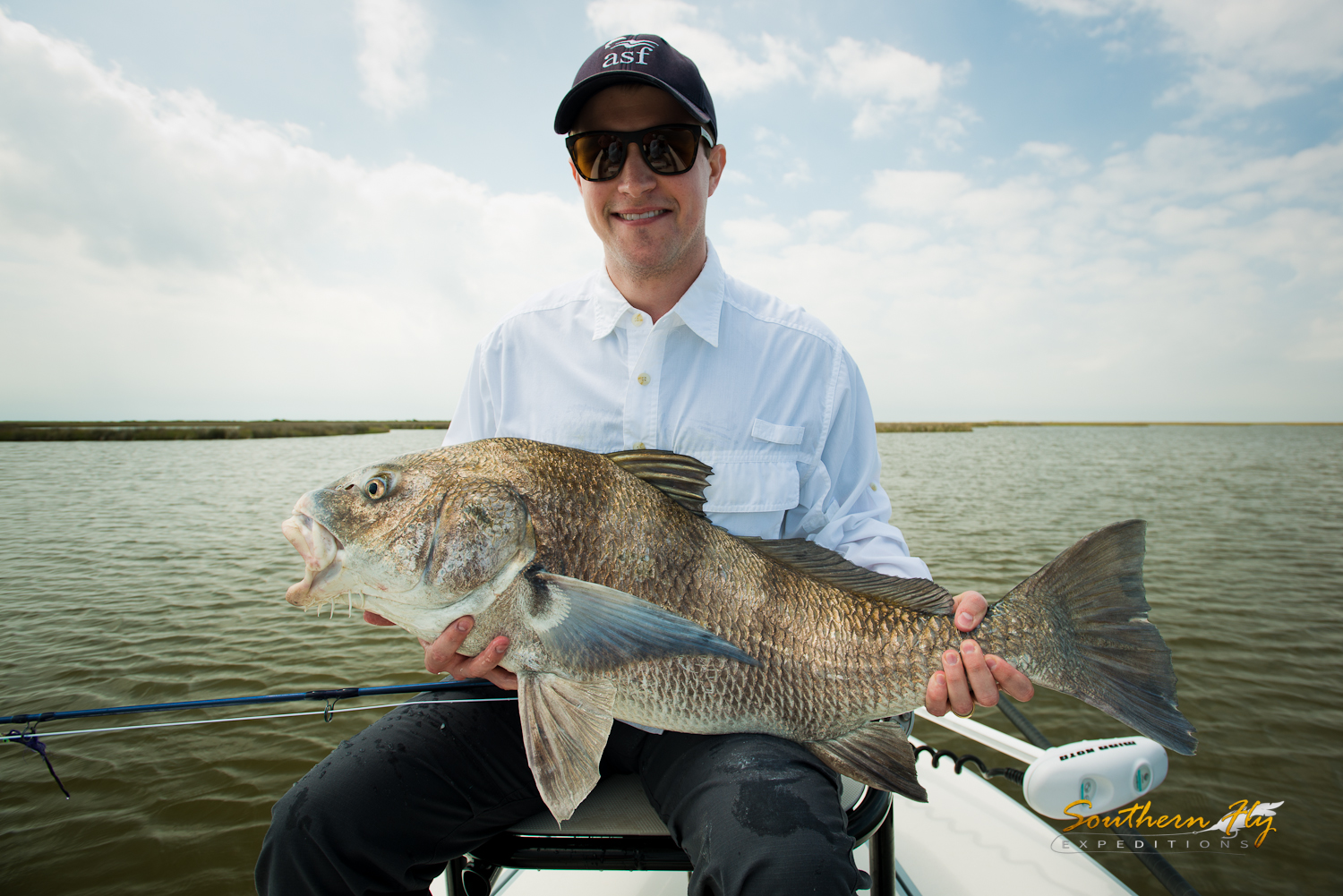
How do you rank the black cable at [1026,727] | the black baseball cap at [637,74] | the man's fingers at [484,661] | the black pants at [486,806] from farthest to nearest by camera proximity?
the black cable at [1026,727] → the black baseball cap at [637,74] → the man's fingers at [484,661] → the black pants at [486,806]

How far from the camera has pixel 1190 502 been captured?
57.3 feet

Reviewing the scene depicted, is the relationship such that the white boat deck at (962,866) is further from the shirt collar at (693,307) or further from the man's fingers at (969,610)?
the shirt collar at (693,307)

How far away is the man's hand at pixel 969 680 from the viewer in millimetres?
1845

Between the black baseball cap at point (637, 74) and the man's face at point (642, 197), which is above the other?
the black baseball cap at point (637, 74)

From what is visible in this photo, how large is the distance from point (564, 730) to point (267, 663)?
686 centimetres

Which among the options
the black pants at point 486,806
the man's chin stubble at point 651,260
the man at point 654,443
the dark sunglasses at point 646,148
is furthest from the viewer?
the man's chin stubble at point 651,260

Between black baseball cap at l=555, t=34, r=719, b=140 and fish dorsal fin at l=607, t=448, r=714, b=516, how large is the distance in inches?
53.0

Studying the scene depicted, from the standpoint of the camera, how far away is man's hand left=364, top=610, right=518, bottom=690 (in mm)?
1791

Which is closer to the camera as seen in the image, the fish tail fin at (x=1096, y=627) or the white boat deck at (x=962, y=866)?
the fish tail fin at (x=1096, y=627)

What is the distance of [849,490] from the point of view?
2.70 meters
